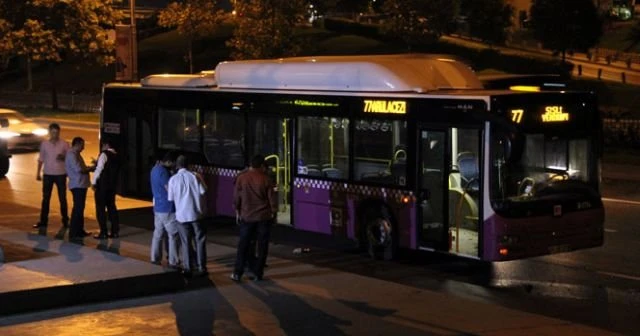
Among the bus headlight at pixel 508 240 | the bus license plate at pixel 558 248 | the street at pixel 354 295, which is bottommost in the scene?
the street at pixel 354 295

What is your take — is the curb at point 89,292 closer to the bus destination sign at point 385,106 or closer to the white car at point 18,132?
the bus destination sign at point 385,106

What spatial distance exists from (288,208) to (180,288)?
413cm

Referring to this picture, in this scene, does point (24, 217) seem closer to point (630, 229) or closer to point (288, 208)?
point (288, 208)

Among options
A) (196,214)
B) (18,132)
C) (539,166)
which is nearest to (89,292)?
(196,214)

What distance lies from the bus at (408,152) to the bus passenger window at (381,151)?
0.02 metres

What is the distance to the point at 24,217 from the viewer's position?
17469mm

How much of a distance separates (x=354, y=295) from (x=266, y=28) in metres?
32.1

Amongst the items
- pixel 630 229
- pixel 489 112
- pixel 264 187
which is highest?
pixel 489 112

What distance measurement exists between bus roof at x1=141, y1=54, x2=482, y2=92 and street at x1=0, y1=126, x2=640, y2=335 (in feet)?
8.20

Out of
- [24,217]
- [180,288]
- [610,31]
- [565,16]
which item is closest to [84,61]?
[565,16]

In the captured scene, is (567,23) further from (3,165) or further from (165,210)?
(165,210)

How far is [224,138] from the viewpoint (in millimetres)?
16312

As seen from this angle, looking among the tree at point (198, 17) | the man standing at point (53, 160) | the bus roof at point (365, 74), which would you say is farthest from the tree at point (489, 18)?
the man standing at point (53, 160)

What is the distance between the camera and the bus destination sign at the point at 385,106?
42.5 ft
